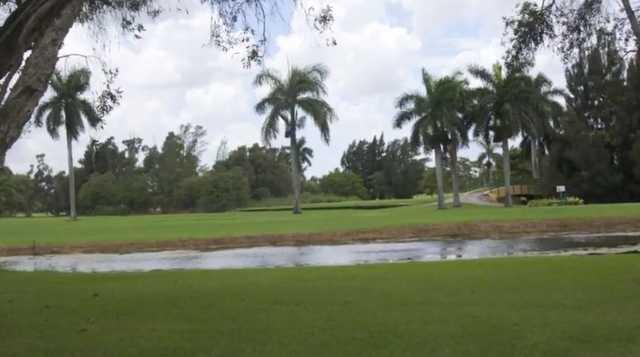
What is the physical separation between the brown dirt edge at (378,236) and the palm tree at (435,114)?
20980mm

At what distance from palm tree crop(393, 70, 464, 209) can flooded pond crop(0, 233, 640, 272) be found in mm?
26261

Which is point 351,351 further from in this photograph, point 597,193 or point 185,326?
point 597,193

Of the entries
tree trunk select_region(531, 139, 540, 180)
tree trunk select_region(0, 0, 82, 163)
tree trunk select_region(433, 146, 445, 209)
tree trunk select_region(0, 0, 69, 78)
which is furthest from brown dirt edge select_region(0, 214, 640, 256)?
tree trunk select_region(531, 139, 540, 180)

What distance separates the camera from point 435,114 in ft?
182

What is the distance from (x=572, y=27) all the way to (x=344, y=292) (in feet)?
23.9

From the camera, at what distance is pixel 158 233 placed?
3575 centimetres

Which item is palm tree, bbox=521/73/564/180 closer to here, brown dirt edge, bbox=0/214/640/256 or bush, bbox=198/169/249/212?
brown dirt edge, bbox=0/214/640/256

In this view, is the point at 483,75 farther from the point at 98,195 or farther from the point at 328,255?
the point at 98,195

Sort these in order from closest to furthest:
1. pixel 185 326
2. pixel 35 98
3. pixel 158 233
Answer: pixel 35 98
pixel 185 326
pixel 158 233

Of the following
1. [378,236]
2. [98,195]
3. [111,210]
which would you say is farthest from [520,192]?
[98,195]

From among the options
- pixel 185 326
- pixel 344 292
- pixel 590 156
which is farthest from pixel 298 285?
pixel 590 156

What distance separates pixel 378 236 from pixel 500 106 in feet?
86.9

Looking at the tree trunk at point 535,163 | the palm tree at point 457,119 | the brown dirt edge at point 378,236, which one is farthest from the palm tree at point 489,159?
the brown dirt edge at point 378,236

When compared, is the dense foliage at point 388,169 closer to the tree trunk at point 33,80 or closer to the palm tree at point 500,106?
the palm tree at point 500,106
